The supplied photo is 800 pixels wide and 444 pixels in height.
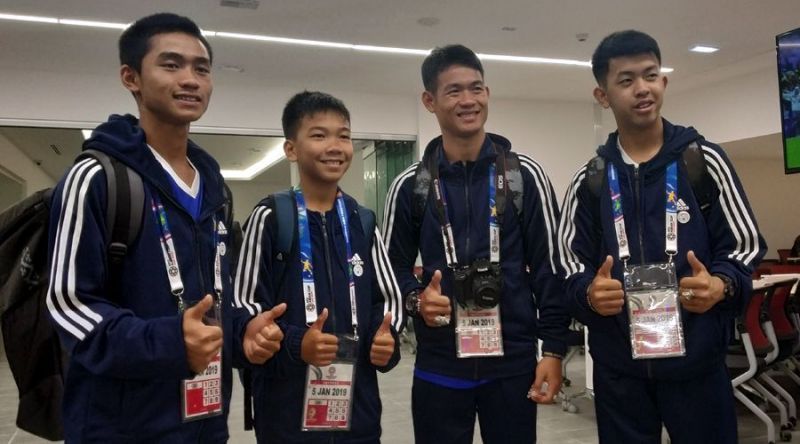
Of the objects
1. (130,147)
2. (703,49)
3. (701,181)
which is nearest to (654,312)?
(701,181)

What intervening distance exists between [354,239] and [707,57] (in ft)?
25.0

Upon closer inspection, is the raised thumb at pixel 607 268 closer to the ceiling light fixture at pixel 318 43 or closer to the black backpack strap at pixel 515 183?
the black backpack strap at pixel 515 183

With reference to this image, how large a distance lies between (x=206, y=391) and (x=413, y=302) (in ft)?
2.51

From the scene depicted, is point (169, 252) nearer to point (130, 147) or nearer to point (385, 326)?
point (130, 147)

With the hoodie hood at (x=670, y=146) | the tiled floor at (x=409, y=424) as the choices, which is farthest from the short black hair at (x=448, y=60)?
the tiled floor at (x=409, y=424)

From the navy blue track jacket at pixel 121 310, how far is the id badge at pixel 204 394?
20mm

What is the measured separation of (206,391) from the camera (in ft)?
4.89

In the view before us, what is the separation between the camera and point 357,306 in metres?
1.91

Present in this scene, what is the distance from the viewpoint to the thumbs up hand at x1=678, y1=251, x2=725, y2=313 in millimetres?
1662

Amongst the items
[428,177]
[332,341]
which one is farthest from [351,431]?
[428,177]

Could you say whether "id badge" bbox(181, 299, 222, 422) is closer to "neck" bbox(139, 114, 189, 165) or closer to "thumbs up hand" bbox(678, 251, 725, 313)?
"neck" bbox(139, 114, 189, 165)

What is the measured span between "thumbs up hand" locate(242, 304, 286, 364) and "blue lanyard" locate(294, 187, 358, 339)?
0.63 feet

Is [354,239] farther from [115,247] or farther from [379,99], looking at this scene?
[379,99]

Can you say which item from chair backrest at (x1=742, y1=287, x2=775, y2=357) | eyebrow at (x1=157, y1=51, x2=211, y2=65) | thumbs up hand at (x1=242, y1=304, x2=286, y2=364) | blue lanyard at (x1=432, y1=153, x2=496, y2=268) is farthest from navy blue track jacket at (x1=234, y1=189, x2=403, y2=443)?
chair backrest at (x1=742, y1=287, x2=775, y2=357)
